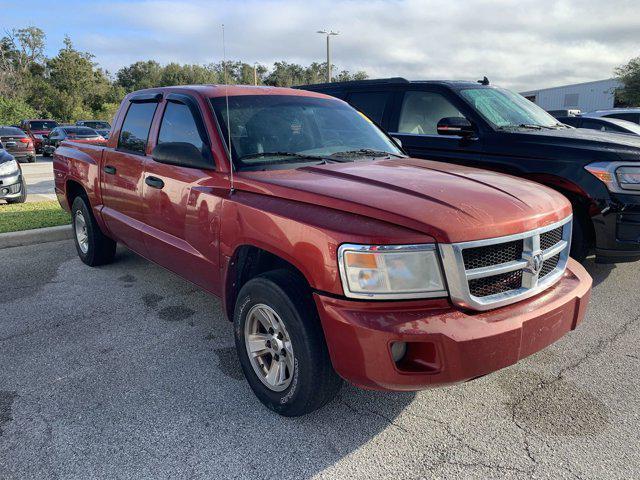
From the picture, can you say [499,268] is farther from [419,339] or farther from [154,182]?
[154,182]

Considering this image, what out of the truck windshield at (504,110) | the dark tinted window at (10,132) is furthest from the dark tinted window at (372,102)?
the dark tinted window at (10,132)

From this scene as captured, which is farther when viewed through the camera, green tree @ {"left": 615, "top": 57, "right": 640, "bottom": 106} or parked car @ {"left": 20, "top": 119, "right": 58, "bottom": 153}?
green tree @ {"left": 615, "top": 57, "right": 640, "bottom": 106}

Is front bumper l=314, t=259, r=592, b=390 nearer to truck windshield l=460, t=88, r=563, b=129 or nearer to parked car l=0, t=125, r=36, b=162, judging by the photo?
truck windshield l=460, t=88, r=563, b=129

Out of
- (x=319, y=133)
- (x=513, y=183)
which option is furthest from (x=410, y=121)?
(x=513, y=183)

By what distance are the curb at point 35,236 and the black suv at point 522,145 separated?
4198 mm

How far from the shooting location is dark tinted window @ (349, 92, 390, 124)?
20.4 ft

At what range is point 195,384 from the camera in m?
3.09

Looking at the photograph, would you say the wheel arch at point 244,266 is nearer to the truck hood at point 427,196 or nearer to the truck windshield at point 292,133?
the truck hood at point 427,196

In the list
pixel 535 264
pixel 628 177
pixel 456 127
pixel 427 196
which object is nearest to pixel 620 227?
pixel 628 177

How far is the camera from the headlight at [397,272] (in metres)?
2.22

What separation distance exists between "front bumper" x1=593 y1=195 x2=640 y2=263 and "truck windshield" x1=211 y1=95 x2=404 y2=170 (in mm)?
1982

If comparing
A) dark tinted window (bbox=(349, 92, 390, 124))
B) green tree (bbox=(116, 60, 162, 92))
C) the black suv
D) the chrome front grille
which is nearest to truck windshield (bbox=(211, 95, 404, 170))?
the chrome front grille

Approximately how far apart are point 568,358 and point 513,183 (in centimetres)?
136

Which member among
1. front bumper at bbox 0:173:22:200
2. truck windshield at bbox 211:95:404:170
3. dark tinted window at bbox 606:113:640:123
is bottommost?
front bumper at bbox 0:173:22:200
